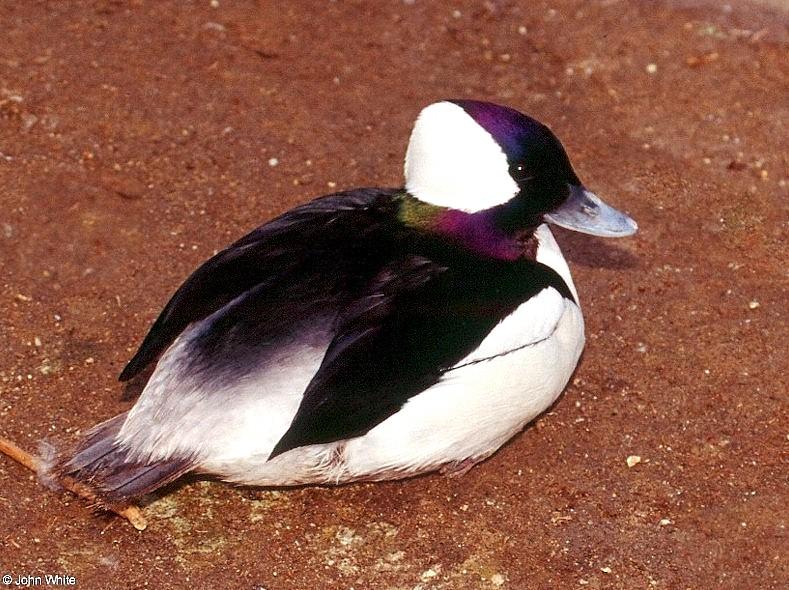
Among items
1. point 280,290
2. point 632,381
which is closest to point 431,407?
point 280,290

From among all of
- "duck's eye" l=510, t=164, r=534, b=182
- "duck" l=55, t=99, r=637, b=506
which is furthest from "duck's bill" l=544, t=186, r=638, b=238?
"duck's eye" l=510, t=164, r=534, b=182

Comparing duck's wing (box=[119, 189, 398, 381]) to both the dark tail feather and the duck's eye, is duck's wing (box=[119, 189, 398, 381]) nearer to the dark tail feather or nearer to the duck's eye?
the dark tail feather

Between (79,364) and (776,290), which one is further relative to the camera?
(776,290)

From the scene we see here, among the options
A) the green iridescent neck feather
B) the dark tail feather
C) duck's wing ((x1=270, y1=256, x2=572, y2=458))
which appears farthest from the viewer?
the green iridescent neck feather

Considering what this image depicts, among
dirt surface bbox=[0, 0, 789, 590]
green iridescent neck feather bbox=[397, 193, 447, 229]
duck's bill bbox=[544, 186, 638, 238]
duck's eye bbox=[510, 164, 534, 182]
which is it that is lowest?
dirt surface bbox=[0, 0, 789, 590]

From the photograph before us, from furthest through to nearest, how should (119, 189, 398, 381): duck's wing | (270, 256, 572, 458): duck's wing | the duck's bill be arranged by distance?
the duck's bill → (119, 189, 398, 381): duck's wing → (270, 256, 572, 458): duck's wing

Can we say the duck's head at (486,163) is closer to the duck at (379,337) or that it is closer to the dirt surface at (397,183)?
the duck at (379,337)

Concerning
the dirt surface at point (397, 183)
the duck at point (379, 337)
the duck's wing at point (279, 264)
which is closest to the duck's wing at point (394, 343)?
the duck at point (379, 337)

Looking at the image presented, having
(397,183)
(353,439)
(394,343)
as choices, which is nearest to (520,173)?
(394,343)

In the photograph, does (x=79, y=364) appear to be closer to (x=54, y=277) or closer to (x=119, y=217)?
(x=54, y=277)
